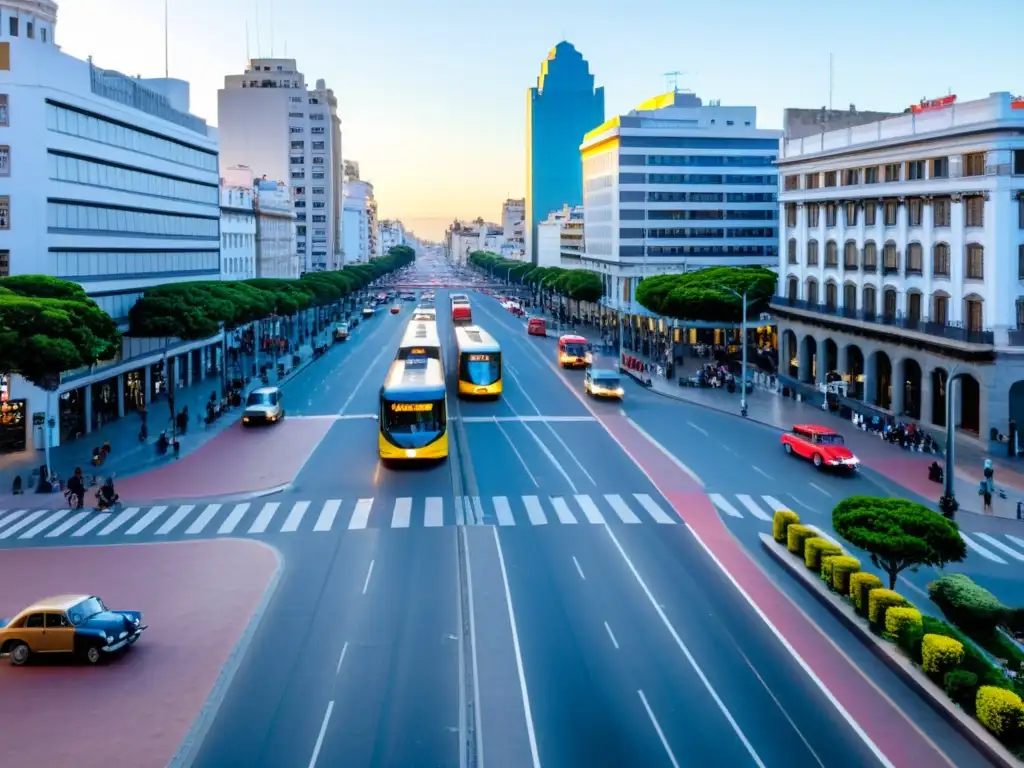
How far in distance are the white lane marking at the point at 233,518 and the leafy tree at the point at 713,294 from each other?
47.7 m

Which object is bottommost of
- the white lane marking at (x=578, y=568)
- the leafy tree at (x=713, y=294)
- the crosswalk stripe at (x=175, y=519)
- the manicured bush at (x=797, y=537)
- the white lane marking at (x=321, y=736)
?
the white lane marking at (x=321, y=736)

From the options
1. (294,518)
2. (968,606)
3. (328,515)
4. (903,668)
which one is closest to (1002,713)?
Result: (903,668)

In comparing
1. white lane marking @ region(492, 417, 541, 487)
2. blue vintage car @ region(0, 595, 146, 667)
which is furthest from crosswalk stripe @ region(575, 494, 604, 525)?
blue vintage car @ region(0, 595, 146, 667)

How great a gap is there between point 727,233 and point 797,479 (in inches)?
3313

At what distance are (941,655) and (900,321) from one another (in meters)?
45.4

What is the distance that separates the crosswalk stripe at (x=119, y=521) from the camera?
39219mm

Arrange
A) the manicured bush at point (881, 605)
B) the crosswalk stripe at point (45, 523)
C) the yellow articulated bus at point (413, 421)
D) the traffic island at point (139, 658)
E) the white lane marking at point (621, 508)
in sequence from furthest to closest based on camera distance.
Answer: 1. the yellow articulated bus at point (413, 421)
2. the white lane marking at point (621, 508)
3. the crosswalk stripe at point (45, 523)
4. the manicured bush at point (881, 605)
5. the traffic island at point (139, 658)

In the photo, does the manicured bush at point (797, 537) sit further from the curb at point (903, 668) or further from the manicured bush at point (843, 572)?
the manicured bush at point (843, 572)

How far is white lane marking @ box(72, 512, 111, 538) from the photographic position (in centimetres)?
3894

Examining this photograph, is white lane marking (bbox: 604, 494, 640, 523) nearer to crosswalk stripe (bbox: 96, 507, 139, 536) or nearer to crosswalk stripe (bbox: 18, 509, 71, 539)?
crosswalk stripe (bbox: 96, 507, 139, 536)

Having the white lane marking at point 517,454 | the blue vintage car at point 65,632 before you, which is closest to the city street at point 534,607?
the white lane marking at point 517,454

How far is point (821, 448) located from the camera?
49.6 metres

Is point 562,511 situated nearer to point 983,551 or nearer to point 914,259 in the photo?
point 983,551

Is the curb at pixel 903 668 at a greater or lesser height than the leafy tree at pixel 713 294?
lesser
